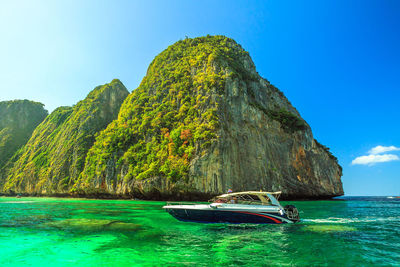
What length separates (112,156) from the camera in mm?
51250

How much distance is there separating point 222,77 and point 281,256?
1769 inches

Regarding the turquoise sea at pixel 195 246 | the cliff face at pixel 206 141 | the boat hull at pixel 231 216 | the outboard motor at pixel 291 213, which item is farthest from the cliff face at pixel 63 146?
the outboard motor at pixel 291 213

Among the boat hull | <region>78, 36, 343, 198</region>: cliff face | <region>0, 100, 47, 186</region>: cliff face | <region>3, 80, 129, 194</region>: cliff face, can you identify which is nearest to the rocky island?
<region>78, 36, 343, 198</region>: cliff face

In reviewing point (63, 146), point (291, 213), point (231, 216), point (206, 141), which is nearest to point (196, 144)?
point (206, 141)

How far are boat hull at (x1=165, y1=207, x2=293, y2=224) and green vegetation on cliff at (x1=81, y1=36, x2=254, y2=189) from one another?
23185 mm

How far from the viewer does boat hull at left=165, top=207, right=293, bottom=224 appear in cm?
1477

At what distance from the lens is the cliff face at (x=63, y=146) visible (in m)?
63.9

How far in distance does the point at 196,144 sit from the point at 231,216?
2664 centimetres

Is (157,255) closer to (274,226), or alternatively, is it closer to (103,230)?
(103,230)

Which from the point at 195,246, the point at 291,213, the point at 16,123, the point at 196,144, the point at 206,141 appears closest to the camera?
the point at 195,246

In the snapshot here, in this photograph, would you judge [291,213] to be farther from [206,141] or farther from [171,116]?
[171,116]

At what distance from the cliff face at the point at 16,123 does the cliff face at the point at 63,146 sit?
7781mm

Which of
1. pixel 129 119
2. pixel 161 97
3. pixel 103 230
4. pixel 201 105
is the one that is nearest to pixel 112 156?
pixel 129 119

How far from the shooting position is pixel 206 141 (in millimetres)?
40156
